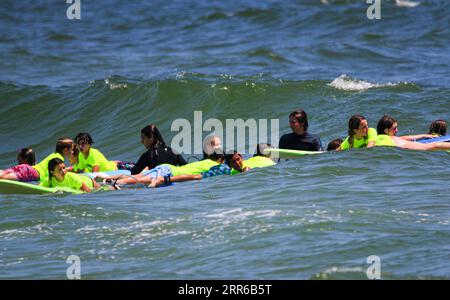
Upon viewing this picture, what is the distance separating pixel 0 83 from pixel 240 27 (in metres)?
8.55

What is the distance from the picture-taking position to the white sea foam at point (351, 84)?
72.3 ft

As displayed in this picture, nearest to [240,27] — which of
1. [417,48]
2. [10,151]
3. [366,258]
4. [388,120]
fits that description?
[417,48]

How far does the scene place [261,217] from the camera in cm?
1134

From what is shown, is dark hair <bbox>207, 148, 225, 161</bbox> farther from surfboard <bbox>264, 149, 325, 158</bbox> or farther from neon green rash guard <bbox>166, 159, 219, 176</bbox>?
surfboard <bbox>264, 149, 325, 158</bbox>

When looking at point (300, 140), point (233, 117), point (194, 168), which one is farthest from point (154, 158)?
point (233, 117)

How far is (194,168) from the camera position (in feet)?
46.9

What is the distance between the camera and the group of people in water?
13.9 m

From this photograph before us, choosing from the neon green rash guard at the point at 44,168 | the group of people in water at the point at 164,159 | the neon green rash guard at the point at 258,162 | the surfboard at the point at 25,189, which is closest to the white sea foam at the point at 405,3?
the group of people in water at the point at 164,159

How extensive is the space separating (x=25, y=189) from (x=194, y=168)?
2516 mm

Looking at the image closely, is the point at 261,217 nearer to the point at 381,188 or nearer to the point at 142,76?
the point at 381,188
